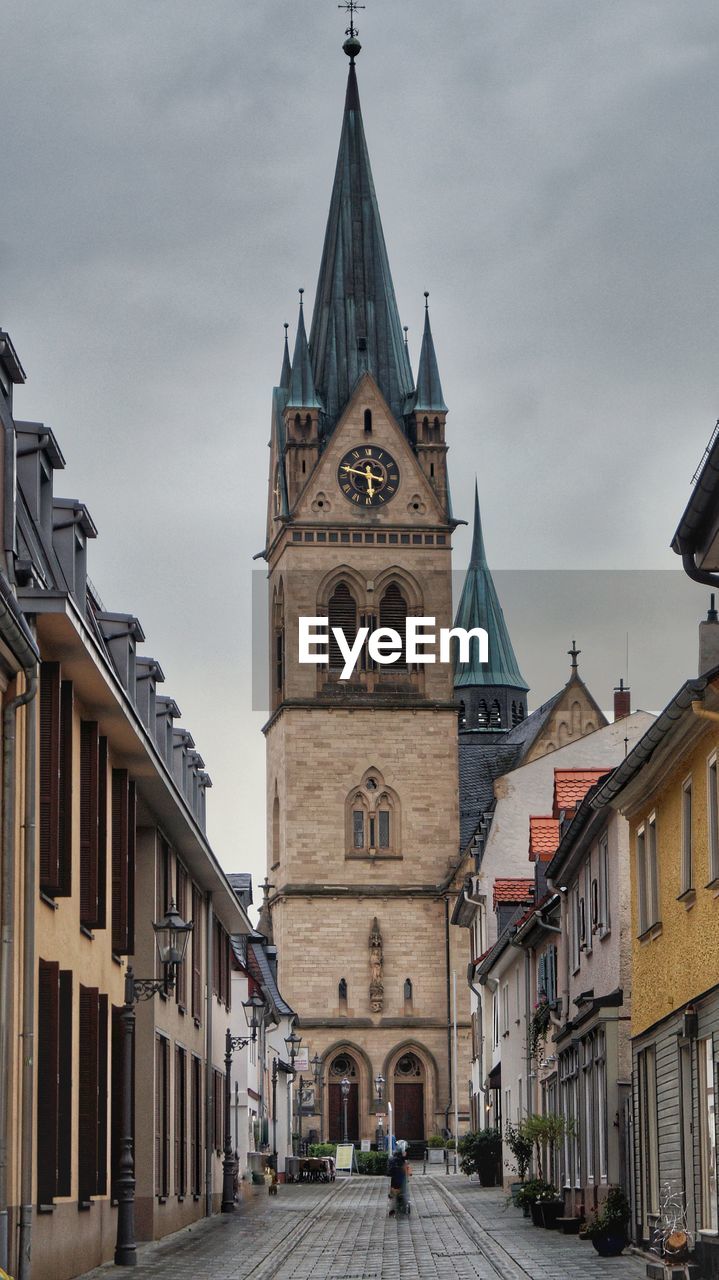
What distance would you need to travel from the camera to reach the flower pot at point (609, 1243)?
25.3m

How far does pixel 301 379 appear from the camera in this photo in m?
101

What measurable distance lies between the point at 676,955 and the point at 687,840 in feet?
4.92

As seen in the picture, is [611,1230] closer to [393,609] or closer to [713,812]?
[713,812]

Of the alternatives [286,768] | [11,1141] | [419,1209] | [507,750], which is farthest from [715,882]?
[507,750]

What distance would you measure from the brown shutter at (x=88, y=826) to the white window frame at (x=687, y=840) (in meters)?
5.70

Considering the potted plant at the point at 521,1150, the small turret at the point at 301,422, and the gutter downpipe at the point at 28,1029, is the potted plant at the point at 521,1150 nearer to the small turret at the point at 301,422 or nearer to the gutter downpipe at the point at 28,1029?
the gutter downpipe at the point at 28,1029

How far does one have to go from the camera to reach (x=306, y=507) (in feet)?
322

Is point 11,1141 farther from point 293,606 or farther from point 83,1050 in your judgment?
point 293,606

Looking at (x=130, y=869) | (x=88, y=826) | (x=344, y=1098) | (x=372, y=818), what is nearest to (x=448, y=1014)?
(x=344, y=1098)

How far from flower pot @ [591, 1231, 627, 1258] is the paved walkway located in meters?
0.33

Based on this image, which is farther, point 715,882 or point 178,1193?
point 178,1193

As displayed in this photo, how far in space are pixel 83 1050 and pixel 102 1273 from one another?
7.42 feet

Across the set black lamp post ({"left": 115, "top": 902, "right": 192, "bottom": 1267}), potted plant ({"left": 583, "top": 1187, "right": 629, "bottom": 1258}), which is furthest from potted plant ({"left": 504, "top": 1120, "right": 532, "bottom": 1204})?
black lamp post ({"left": 115, "top": 902, "right": 192, "bottom": 1267})

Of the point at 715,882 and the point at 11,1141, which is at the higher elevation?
the point at 715,882
